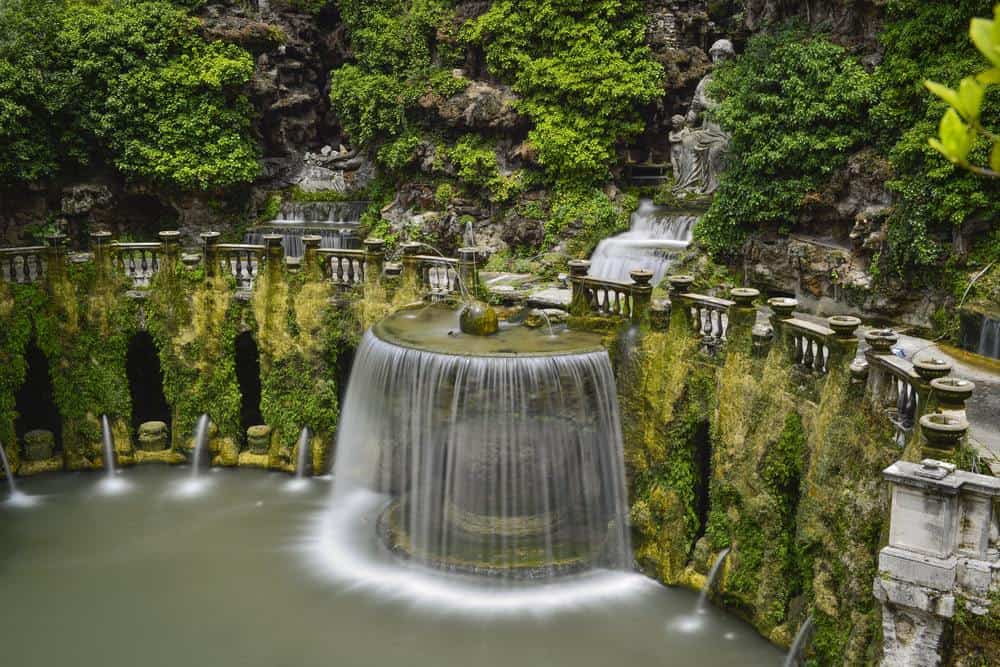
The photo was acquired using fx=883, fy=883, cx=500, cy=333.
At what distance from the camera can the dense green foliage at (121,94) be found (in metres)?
25.2

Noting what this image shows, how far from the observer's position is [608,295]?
16938 mm

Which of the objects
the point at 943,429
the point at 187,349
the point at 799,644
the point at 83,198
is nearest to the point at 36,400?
the point at 187,349

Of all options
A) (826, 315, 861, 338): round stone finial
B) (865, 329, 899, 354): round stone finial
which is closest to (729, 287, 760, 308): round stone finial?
(826, 315, 861, 338): round stone finial

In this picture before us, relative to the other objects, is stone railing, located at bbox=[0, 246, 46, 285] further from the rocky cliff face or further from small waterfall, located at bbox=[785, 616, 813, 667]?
small waterfall, located at bbox=[785, 616, 813, 667]

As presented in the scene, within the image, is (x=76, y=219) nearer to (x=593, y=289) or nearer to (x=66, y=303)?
(x=66, y=303)

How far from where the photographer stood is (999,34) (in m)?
2.09

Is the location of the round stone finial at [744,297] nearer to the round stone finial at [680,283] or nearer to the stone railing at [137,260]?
the round stone finial at [680,283]

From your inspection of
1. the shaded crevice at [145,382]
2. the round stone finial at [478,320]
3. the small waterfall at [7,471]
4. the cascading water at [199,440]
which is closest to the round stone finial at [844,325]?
the round stone finial at [478,320]

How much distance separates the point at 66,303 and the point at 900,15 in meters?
19.2

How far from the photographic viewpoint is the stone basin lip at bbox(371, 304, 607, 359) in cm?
1519

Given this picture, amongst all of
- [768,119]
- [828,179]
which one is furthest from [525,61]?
[828,179]

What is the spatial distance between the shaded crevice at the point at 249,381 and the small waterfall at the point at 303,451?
1.75 m

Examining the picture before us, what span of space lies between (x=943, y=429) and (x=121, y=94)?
978 inches

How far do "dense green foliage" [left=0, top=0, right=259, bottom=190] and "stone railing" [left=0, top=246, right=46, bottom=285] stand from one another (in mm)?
6182
